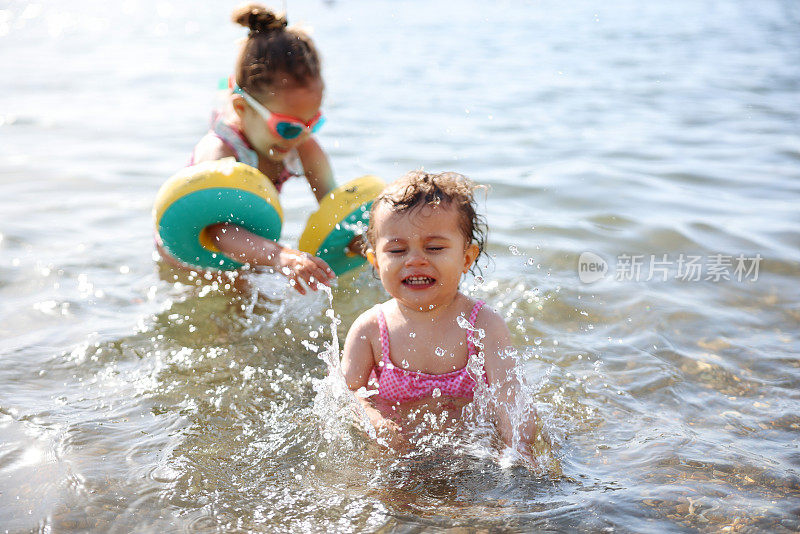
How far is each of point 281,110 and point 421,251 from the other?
1.81m

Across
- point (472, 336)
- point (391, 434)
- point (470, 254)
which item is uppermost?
point (470, 254)

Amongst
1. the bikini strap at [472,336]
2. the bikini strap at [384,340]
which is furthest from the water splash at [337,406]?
the bikini strap at [472,336]

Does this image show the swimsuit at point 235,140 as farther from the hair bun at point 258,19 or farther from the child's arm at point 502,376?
the child's arm at point 502,376

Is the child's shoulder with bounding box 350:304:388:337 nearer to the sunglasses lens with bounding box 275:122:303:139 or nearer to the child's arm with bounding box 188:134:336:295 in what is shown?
the child's arm with bounding box 188:134:336:295

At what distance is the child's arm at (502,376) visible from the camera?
3.29 metres

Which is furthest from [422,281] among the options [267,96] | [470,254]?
[267,96]

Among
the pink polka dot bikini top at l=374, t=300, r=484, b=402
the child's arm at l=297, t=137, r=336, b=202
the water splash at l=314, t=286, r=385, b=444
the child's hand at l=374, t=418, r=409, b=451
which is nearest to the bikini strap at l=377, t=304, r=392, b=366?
the pink polka dot bikini top at l=374, t=300, r=484, b=402

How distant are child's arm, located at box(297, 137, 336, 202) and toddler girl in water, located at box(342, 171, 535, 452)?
1.82 metres

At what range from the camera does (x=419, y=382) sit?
3.51 m

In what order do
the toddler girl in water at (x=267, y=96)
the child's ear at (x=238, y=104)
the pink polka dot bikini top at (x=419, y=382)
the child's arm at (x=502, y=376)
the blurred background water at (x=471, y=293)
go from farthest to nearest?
the child's ear at (x=238, y=104) → the toddler girl in water at (x=267, y=96) → the pink polka dot bikini top at (x=419, y=382) → the child's arm at (x=502, y=376) → the blurred background water at (x=471, y=293)

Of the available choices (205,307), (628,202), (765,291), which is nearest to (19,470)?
(205,307)

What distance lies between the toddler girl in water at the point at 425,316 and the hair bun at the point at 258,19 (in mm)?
1849

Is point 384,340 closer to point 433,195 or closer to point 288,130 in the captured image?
point 433,195

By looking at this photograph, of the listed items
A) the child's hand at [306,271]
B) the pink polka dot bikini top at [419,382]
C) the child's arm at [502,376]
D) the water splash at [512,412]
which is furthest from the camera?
the child's hand at [306,271]
